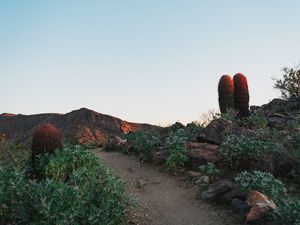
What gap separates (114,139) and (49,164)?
278 inches

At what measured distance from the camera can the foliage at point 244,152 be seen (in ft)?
33.7

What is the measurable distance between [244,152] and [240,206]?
2.43 meters

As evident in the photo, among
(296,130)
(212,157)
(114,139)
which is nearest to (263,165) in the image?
(212,157)

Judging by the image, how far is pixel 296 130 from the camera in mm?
13656

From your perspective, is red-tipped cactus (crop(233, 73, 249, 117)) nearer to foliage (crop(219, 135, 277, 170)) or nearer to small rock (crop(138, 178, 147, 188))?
foliage (crop(219, 135, 277, 170))

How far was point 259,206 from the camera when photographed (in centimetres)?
750

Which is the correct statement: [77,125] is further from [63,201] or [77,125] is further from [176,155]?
[63,201]

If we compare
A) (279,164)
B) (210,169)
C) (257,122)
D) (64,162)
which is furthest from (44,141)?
(257,122)

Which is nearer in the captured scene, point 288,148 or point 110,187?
point 110,187

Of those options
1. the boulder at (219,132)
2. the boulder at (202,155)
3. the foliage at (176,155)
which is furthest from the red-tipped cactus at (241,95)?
the foliage at (176,155)

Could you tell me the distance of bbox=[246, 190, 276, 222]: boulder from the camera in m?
7.45

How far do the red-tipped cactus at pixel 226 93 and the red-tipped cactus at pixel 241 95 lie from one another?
0.28 m

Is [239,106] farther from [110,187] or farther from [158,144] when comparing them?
[110,187]

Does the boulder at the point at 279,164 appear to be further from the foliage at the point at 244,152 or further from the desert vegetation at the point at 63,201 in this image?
the desert vegetation at the point at 63,201
